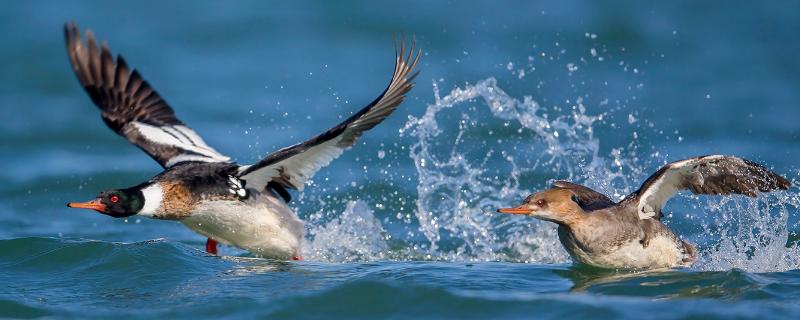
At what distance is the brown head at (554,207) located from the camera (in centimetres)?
783

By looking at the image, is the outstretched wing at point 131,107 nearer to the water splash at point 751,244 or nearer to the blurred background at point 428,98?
the blurred background at point 428,98

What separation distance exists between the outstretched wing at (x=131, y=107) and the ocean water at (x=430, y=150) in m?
0.89

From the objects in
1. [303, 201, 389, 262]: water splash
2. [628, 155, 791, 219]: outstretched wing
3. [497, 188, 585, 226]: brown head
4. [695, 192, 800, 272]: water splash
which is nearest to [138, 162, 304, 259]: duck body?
[303, 201, 389, 262]: water splash

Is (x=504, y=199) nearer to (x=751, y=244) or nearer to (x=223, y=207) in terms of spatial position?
(x=751, y=244)

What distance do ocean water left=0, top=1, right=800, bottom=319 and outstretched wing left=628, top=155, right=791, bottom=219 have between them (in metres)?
0.44

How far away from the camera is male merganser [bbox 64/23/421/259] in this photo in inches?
321

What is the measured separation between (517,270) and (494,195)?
3.16 m

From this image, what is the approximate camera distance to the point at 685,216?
429 inches

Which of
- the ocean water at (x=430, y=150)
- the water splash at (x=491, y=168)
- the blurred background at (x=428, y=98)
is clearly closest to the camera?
the ocean water at (x=430, y=150)

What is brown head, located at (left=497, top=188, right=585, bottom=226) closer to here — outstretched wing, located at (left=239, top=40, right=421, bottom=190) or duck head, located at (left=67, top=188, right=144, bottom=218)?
outstretched wing, located at (left=239, top=40, right=421, bottom=190)

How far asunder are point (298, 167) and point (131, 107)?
1860mm

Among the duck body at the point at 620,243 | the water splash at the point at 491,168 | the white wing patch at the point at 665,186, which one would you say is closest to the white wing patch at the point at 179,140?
the water splash at the point at 491,168

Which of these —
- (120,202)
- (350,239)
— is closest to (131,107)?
(120,202)

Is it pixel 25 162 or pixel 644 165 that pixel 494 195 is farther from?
pixel 25 162
